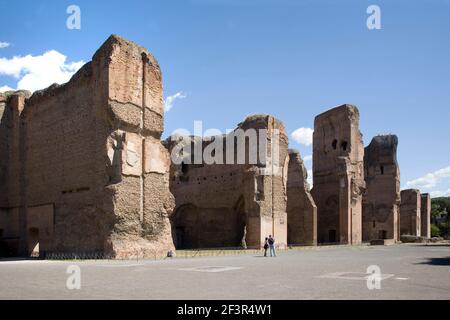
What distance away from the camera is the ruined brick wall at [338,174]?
37656 millimetres

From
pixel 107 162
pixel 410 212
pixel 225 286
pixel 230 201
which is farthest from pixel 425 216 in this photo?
pixel 225 286

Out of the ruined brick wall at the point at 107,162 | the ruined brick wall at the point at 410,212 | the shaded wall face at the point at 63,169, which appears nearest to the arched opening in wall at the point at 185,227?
the shaded wall face at the point at 63,169

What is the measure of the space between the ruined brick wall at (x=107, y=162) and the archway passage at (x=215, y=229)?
15064mm

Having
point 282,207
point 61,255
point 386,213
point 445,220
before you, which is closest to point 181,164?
point 282,207

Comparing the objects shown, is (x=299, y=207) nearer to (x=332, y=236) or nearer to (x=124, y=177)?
(x=332, y=236)

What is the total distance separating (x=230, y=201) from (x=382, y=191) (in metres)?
23.1

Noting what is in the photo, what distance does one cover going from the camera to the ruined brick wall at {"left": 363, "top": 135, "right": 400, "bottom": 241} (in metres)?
47.9

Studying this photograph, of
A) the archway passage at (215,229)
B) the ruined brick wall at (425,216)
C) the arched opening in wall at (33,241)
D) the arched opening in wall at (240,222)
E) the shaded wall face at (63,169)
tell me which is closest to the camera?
the shaded wall face at (63,169)

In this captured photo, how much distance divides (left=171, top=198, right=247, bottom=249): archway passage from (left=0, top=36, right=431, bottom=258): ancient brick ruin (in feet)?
0.25

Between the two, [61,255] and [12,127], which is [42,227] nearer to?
[61,255]

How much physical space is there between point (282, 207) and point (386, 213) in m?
23.5

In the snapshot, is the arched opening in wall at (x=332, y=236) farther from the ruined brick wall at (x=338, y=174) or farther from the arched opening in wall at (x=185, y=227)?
the arched opening in wall at (x=185, y=227)

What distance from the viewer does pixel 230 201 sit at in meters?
33.7

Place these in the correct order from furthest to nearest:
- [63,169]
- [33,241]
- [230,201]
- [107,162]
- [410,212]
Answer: [410,212] → [230,201] → [33,241] → [63,169] → [107,162]
